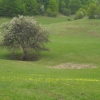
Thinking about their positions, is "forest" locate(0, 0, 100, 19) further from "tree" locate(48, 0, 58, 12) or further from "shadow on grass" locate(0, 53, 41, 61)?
"shadow on grass" locate(0, 53, 41, 61)

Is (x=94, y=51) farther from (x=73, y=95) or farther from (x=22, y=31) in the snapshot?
(x=73, y=95)

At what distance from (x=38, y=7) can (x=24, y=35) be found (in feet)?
327

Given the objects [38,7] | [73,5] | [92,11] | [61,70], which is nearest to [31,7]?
[38,7]

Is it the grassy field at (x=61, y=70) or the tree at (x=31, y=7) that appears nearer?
the grassy field at (x=61, y=70)

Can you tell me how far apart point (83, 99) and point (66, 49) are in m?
44.8

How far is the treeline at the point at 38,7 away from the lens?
13075 cm

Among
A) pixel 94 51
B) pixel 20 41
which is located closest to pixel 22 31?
pixel 20 41

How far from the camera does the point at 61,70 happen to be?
127ft

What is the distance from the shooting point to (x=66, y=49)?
6069cm

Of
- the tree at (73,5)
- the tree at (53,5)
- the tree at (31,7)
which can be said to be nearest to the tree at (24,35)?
the tree at (31,7)

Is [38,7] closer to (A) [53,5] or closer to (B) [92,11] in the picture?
(A) [53,5]

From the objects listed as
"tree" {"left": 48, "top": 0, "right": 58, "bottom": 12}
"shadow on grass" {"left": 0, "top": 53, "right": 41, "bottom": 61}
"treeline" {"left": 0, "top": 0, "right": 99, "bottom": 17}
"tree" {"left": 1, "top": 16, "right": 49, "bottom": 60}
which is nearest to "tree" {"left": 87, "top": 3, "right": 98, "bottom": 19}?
"treeline" {"left": 0, "top": 0, "right": 99, "bottom": 17}

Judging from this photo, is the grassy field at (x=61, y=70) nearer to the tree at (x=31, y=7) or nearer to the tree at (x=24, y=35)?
the tree at (x=24, y=35)

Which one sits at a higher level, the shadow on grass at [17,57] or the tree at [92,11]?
the tree at [92,11]
